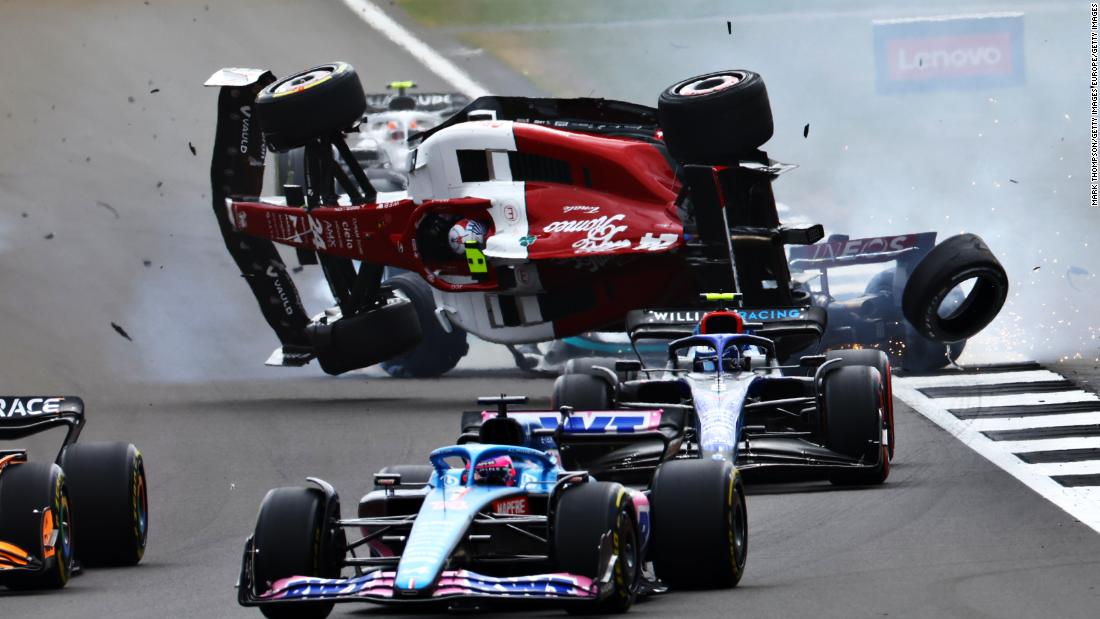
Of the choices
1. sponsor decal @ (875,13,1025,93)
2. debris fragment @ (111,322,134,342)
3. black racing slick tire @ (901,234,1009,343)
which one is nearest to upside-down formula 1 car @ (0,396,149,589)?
black racing slick tire @ (901,234,1009,343)

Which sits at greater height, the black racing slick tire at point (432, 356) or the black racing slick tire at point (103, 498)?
the black racing slick tire at point (103, 498)

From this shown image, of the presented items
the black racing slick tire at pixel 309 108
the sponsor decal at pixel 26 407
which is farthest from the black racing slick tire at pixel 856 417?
the black racing slick tire at pixel 309 108

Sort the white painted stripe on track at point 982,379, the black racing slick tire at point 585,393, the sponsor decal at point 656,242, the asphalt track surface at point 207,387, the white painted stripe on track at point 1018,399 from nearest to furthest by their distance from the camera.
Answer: the asphalt track surface at point 207,387 → the black racing slick tire at point 585,393 → the white painted stripe on track at point 1018,399 → the sponsor decal at point 656,242 → the white painted stripe on track at point 982,379

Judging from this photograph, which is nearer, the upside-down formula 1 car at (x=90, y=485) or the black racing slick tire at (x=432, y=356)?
the upside-down formula 1 car at (x=90, y=485)

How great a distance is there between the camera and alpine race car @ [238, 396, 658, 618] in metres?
11.8

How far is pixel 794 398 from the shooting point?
17750 millimetres

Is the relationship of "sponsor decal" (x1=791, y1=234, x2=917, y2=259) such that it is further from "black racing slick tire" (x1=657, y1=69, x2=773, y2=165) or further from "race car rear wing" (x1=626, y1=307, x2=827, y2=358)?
"race car rear wing" (x1=626, y1=307, x2=827, y2=358)

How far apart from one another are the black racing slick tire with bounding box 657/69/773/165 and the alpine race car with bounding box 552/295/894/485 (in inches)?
116

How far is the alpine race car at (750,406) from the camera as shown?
17.3 m

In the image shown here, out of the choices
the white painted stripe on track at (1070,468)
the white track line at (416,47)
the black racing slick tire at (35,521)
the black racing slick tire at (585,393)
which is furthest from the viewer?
the white track line at (416,47)

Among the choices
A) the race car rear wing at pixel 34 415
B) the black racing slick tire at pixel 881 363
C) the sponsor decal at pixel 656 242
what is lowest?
the black racing slick tire at pixel 881 363

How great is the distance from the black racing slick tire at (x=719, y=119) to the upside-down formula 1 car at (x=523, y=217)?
0.02 m

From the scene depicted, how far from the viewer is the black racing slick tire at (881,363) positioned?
18255mm

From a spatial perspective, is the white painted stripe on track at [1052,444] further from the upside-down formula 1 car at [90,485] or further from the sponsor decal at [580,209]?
the upside-down formula 1 car at [90,485]
